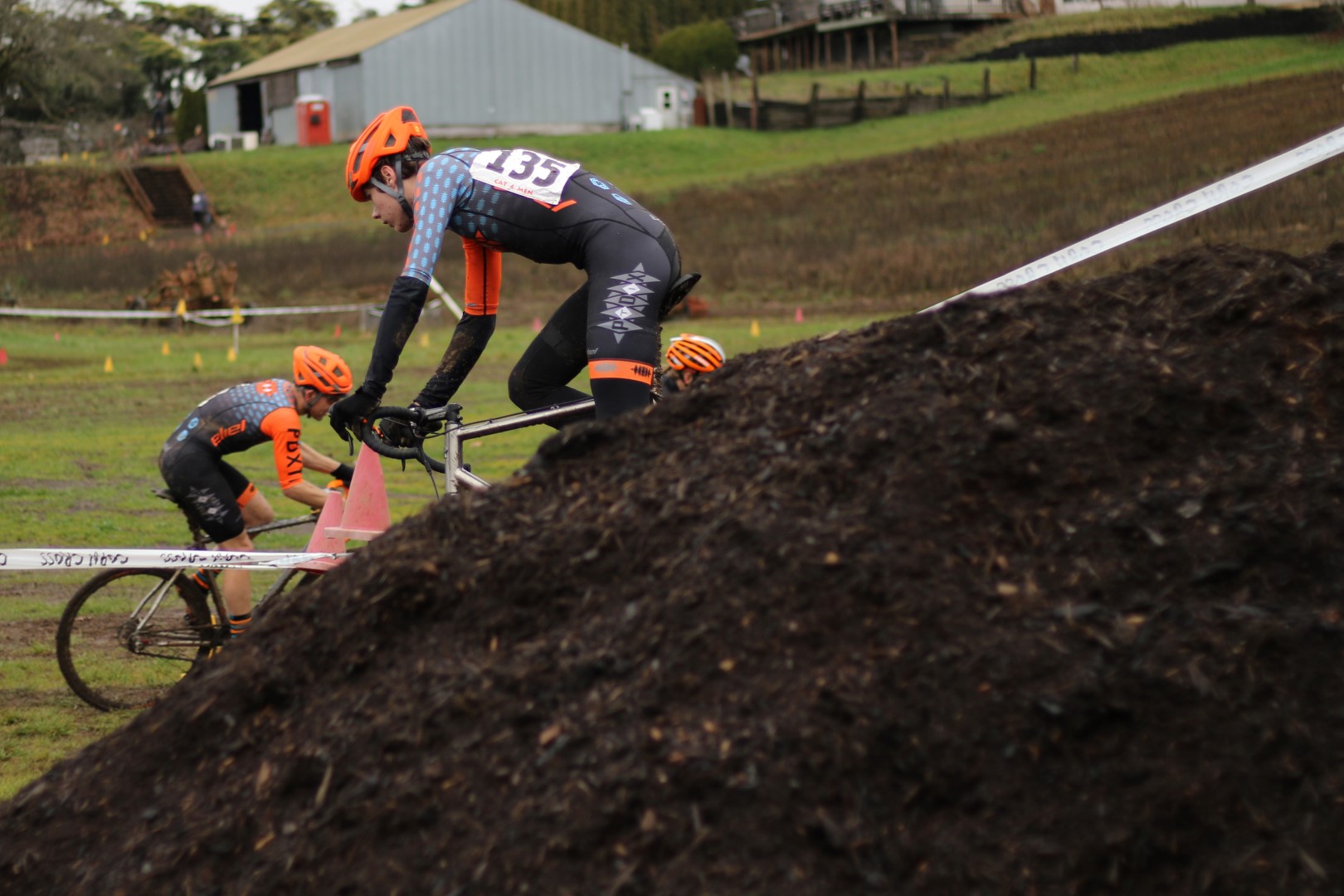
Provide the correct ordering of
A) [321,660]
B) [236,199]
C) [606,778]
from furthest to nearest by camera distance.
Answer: [236,199]
[321,660]
[606,778]

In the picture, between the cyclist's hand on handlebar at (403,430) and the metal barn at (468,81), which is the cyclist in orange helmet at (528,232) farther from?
the metal barn at (468,81)

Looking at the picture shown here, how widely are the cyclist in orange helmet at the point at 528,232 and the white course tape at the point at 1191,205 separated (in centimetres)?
150

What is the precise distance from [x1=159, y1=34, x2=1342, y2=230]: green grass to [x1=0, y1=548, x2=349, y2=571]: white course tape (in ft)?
138

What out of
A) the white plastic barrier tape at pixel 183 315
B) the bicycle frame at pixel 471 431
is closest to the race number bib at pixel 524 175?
the bicycle frame at pixel 471 431

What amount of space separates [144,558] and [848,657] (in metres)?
3.60

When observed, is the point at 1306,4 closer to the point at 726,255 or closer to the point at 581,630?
the point at 726,255

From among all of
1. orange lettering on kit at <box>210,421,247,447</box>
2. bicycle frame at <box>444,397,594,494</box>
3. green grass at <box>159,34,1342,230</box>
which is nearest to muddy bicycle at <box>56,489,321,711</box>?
orange lettering on kit at <box>210,421,247,447</box>

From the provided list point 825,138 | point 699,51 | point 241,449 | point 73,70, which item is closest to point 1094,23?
point 825,138

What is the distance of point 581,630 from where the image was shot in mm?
3443

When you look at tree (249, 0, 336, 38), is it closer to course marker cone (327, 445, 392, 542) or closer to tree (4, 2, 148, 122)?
tree (4, 2, 148, 122)

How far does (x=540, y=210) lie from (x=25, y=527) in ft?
23.3

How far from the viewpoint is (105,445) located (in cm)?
→ 1462

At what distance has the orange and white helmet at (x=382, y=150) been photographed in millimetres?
5141

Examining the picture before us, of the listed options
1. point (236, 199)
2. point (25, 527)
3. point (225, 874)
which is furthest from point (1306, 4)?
point (225, 874)
